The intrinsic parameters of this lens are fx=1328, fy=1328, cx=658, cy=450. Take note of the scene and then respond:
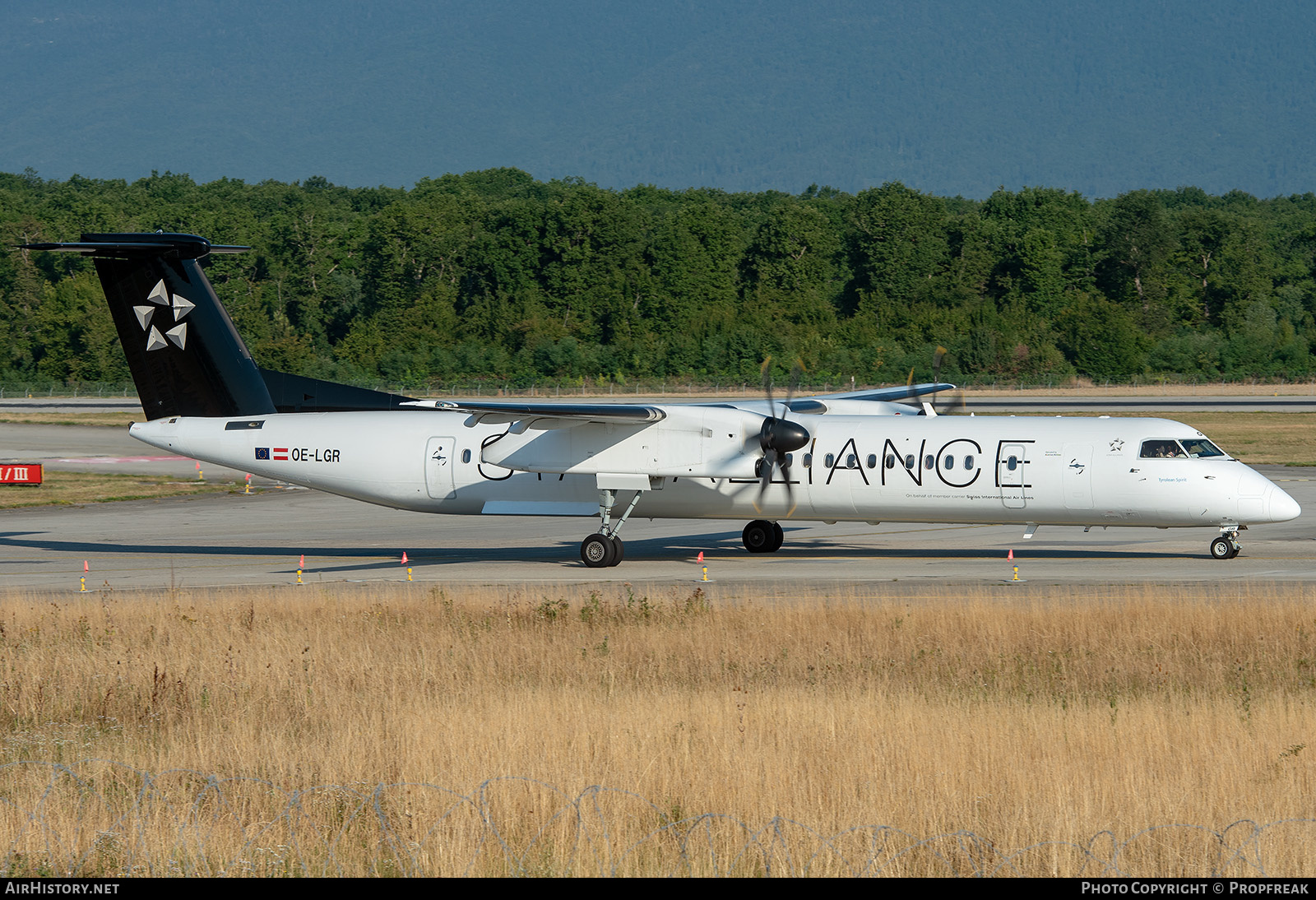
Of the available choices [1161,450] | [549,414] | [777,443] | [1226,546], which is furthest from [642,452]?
[1226,546]

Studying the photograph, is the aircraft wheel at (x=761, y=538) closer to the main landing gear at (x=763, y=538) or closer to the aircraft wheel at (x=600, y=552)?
the main landing gear at (x=763, y=538)

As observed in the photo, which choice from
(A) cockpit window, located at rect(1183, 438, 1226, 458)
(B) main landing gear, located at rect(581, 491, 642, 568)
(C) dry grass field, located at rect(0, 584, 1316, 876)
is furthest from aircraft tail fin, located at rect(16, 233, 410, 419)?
(A) cockpit window, located at rect(1183, 438, 1226, 458)

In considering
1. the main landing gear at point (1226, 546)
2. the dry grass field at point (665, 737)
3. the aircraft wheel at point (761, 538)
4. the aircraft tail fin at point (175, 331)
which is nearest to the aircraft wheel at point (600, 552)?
the aircraft wheel at point (761, 538)

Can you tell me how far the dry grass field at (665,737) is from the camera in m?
9.05

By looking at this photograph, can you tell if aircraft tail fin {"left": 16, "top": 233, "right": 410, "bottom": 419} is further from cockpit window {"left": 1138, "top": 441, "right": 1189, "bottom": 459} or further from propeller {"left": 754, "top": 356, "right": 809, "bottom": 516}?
cockpit window {"left": 1138, "top": 441, "right": 1189, "bottom": 459}

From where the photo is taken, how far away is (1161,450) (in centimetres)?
2547

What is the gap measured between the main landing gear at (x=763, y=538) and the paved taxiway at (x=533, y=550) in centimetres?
41

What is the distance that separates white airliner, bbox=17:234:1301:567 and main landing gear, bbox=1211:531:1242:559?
36 millimetres

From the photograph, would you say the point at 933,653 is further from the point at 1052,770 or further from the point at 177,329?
the point at 177,329

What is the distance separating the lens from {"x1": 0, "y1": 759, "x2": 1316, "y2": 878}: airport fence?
867 cm

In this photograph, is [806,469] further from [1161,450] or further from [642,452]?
[1161,450]

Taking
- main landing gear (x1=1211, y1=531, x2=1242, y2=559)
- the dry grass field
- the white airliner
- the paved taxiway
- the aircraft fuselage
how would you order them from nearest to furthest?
the dry grass field, the aircraft fuselage, the white airliner, the paved taxiway, main landing gear (x1=1211, y1=531, x2=1242, y2=559)
